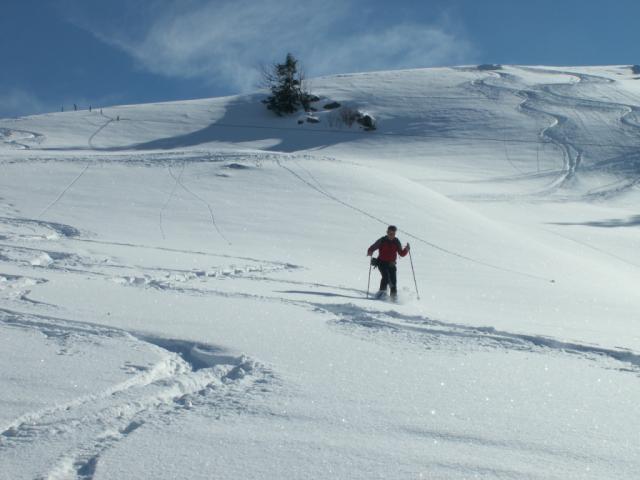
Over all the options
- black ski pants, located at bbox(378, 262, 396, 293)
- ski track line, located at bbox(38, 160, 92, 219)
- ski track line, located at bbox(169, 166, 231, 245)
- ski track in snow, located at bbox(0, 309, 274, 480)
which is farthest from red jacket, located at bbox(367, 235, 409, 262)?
ski track line, located at bbox(38, 160, 92, 219)

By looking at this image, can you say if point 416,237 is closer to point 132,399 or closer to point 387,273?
point 387,273

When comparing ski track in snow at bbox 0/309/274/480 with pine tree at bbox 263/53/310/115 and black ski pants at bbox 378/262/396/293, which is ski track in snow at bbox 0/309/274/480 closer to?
black ski pants at bbox 378/262/396/293

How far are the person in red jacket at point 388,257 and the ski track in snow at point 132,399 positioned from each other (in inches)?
228

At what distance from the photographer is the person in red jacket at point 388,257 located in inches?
444

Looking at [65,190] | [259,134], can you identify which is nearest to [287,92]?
[259,134]

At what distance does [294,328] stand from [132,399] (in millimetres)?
2708

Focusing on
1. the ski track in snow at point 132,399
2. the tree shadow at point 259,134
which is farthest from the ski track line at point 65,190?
the tree shadow at point 259,134

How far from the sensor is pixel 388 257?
11.4 metres

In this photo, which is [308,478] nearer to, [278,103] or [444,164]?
[444,164]

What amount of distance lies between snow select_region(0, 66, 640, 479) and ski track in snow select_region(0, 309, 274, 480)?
2 centimetres

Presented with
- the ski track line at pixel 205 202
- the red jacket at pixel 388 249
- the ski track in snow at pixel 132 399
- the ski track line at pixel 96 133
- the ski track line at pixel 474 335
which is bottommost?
the ski track in snow at pixel 132 399

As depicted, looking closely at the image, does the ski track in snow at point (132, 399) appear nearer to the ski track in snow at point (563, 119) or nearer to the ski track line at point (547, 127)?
the ski track in snow at point (563, 119)

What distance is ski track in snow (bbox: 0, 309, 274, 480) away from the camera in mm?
3617

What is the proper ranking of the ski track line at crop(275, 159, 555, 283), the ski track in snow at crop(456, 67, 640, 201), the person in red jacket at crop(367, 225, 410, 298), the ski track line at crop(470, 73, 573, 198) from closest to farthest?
the person in red jacket at crop(367, 225, 410, 298) → the ski track line at crop(275, 159, 555, 283) → the ski track in snow at crop(456, 67, 640, 201) → the ski track line at crop(470, 73, 573, 198)
